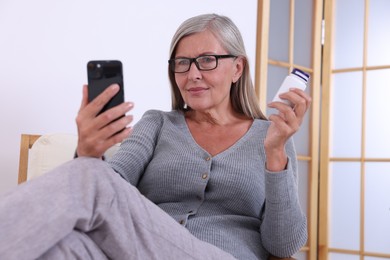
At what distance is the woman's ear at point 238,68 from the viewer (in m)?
1.58

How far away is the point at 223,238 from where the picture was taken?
131 centimetres

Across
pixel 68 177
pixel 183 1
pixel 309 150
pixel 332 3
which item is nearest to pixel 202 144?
pixel 68 177

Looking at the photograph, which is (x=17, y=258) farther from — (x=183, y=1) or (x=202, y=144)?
(x=183, y=1)

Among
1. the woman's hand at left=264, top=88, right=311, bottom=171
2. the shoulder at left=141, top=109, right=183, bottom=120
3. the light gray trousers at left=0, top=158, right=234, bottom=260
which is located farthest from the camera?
the shoulder at left=141, top=109, right=183, bottom=120

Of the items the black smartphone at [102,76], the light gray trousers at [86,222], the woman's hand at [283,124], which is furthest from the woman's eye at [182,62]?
the light gray trousers at [86,222]

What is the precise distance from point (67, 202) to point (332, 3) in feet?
8.86

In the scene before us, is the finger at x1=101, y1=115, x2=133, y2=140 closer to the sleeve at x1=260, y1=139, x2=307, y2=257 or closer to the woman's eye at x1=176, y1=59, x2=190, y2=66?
the sleeve at x1=260, y1=139, x2=307, y2=257

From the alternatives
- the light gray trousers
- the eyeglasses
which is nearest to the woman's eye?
the eyeglasses

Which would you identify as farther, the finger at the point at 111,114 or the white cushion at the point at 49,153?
the white cushion at the point at 49,153

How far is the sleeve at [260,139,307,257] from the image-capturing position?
126 cm

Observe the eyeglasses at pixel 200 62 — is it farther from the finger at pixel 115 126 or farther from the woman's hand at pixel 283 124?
the finger at pixel 115 126

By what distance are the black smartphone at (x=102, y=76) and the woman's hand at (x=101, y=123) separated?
0.02m

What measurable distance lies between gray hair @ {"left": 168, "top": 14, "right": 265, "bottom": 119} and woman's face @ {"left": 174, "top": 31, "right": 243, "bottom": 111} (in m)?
0.02

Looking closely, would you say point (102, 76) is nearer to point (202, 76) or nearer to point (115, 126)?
point (115, 126)
